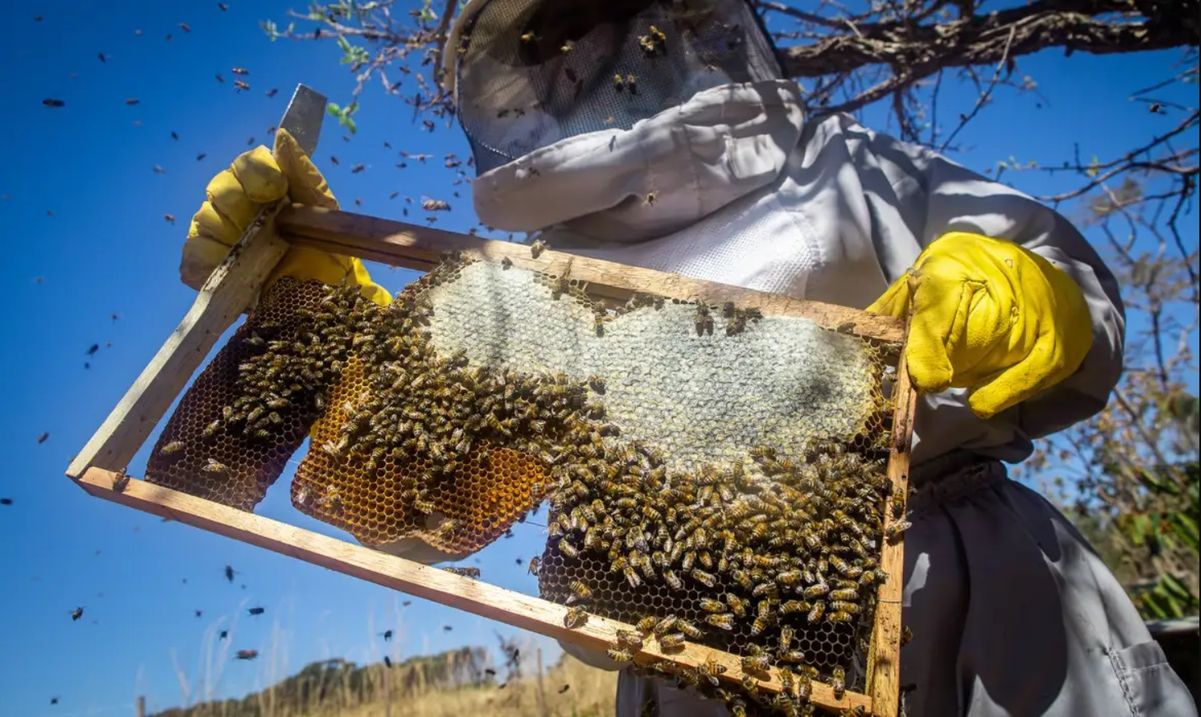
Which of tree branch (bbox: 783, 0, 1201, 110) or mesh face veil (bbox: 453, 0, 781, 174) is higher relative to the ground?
tree branch (bbox: 783, 0, 1201, 110)

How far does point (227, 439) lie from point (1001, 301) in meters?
2.79

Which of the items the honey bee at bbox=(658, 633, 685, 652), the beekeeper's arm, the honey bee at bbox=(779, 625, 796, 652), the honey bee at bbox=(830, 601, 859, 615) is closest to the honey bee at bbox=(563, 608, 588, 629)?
the honey bee at bbox=(658, 633, 685, 652)

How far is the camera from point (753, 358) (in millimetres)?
2568

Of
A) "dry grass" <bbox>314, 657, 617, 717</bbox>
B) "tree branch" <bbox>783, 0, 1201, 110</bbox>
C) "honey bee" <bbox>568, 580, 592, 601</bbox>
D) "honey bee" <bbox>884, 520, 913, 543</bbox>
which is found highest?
"tree branch" <bbox>783, 0, 1201, 110</bbox>

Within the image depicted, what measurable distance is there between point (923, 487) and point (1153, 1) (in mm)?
3916

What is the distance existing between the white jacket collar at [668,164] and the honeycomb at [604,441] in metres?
0.52

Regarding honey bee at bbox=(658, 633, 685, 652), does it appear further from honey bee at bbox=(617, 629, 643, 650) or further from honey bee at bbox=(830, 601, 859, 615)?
honey bee at bbox=(830, 601, 859, 615)

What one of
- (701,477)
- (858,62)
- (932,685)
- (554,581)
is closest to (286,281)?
(554,581)

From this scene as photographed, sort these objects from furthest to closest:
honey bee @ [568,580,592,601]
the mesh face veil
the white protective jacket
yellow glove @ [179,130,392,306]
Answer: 1. the mesh face veil
2. yellow glove @ [179,130,392,306]
3. the white protective jacket
4. honey bee @ [568,580,592,601]

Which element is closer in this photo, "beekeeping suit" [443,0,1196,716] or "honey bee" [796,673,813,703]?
"honey bee" [796,673,813,703]

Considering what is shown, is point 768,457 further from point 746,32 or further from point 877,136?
point 746,32

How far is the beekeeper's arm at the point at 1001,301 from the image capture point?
2412 millimetres

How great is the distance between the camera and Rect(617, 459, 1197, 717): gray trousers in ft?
8.31

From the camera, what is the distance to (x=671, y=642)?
2.09m
